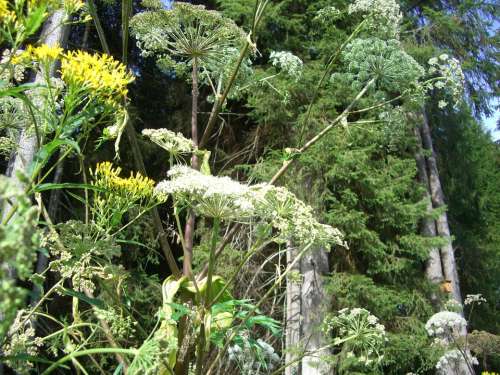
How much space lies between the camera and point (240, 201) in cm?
163

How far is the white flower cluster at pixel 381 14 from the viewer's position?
8.96 ft

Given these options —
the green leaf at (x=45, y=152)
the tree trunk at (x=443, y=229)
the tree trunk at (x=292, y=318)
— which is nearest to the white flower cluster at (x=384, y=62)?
the green leaf at (x=45, y=152)

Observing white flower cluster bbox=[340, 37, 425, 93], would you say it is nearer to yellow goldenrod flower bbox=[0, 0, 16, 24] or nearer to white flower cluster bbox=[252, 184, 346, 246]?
white flower cluster bbox=[252, 184, 346, 246]

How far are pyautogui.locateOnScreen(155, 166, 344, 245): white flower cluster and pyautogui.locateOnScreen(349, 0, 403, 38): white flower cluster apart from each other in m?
1.30

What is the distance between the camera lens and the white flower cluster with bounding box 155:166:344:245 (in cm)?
163

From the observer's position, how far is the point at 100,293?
678 cm

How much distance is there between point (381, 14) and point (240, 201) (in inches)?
62.7

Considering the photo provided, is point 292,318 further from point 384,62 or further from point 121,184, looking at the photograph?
point 121,184

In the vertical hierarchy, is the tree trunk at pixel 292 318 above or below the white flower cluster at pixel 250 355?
below

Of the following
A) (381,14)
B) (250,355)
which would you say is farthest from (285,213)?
(250,355)

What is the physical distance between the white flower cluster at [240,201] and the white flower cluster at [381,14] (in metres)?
1.30

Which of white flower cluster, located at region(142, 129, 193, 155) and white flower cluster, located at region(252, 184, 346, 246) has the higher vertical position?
white flower cluster, located at region(142, 129, 193, 155)

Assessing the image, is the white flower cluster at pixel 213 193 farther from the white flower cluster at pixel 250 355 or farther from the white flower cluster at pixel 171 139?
the white flower cluster at pixel 250 355

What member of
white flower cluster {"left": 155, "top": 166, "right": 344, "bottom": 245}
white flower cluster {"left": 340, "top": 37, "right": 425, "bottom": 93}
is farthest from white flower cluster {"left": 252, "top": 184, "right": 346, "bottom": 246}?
white flower cluster {"left": 340, "top": 37, "right": 425, "bottom": 93}
